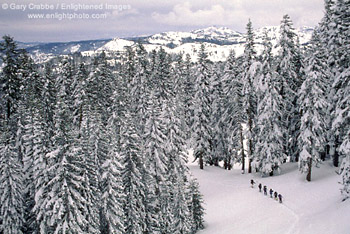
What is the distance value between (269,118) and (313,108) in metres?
6.28

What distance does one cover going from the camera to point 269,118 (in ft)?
121

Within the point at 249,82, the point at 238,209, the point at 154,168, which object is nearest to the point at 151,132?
the point at 154,168

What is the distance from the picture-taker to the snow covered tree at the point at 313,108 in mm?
30969

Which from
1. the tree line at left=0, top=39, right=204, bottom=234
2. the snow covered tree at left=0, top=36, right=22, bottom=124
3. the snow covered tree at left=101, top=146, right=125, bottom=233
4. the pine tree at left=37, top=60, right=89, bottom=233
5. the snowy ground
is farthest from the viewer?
the snow covered tree at left=0, top=36, right=22, bottom=124

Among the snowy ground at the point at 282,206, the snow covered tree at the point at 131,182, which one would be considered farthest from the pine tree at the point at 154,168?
the snowy ground at the point at 282,206

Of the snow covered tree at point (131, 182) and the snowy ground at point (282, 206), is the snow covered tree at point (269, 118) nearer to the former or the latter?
the snowy ground at point (282, 206)

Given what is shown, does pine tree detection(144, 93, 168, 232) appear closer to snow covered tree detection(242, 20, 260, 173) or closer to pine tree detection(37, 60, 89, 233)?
pine tree detection(37, 60, 89, 233)

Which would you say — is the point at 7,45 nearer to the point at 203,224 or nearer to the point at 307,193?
the point at 203,224

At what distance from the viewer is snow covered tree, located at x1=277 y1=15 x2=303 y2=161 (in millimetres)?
35906

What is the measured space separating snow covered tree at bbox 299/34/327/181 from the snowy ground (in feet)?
9.77

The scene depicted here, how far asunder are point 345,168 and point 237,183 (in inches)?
884

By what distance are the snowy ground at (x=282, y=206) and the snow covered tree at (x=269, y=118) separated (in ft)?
9.48

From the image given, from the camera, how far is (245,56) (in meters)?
37.2

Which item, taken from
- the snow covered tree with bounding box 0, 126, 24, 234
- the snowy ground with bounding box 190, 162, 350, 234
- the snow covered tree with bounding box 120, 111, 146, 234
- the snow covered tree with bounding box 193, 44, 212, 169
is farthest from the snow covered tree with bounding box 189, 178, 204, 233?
the snow covered tree with bounding box 0, 126, 24, 234
